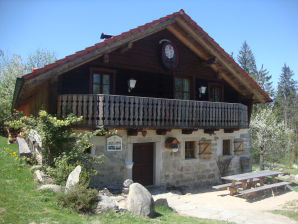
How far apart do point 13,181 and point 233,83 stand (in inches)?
463

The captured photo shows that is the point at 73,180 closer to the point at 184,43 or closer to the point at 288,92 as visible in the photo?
the point at 184,43

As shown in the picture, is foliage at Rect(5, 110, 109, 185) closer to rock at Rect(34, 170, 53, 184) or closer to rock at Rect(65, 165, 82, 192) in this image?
rock at Rect(34, 170, 53, 184)

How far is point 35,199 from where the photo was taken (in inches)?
267

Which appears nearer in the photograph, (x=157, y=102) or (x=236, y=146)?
(x=157, y=102)

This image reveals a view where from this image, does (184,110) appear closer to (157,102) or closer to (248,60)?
(157,102)

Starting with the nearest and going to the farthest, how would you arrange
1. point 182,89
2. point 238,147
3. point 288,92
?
point 182,89, point 238,147, point 288,92

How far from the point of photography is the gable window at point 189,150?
13.2 meters

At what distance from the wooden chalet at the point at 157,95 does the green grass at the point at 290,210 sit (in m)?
3.94

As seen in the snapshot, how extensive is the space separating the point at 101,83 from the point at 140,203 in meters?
5.67

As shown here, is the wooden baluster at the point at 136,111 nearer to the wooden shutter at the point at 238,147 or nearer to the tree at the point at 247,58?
the wooden shutter at the point at 238,147

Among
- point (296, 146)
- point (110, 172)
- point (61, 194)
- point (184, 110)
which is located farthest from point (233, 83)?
point (296, 146)

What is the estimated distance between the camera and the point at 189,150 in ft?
43.9

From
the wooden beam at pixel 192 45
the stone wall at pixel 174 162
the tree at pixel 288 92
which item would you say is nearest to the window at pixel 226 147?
the stone wall at pixel 174 162

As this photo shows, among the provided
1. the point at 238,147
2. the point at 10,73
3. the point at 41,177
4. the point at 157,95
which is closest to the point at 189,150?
the point at 157,95
